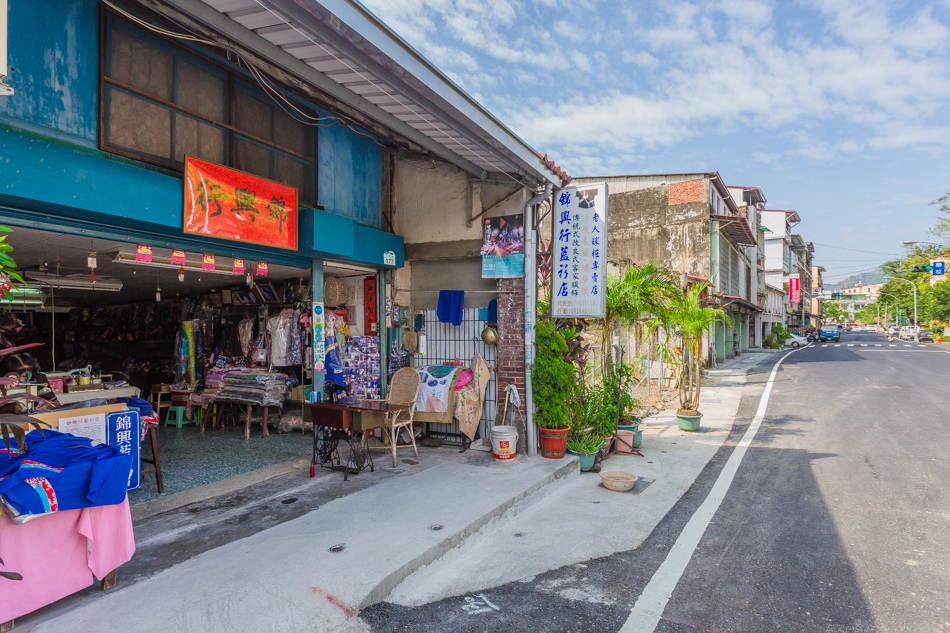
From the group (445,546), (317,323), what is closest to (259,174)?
(317,323)

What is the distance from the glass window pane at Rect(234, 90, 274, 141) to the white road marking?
261 inches

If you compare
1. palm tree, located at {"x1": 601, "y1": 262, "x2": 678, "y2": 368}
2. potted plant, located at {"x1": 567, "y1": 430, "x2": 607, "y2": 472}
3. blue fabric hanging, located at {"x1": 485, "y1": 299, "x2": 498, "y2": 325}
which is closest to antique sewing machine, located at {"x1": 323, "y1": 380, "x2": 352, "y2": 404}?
blue fabric hanging, located at {"x1": 485, "y1": 299, "x2": 498, "y2": 325}

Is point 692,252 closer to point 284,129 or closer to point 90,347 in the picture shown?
point 284,129

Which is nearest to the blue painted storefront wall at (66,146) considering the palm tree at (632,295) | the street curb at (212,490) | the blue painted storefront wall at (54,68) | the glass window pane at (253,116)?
the blue painted storefront wall at (54,68)

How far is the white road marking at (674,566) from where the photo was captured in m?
3.43

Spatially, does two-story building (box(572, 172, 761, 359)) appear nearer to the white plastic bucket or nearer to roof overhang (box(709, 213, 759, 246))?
roof overhang (box(709, 213, 759, 246))

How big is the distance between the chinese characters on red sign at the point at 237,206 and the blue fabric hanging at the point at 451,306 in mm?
2529

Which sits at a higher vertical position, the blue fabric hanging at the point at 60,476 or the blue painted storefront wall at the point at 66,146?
the blue painted storefront wall at the point at 66,146

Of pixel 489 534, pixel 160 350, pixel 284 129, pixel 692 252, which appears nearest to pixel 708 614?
pixel 489 534

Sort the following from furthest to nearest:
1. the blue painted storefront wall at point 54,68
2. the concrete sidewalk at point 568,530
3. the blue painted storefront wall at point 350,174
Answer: the blue painted storefront wall at point 350,174 < the blue painted storefront wall at point 54,68 < the concrete sidewalk at point 568,530

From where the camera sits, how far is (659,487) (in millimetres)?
6445

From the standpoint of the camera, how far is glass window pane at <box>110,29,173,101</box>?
16.2 ft

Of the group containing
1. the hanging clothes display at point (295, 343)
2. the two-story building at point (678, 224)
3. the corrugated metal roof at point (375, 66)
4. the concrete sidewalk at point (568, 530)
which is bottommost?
the concrete sidewalk at point (568, 530)

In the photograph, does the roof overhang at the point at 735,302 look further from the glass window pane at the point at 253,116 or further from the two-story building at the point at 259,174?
the glass window pane at the point at 253,116
